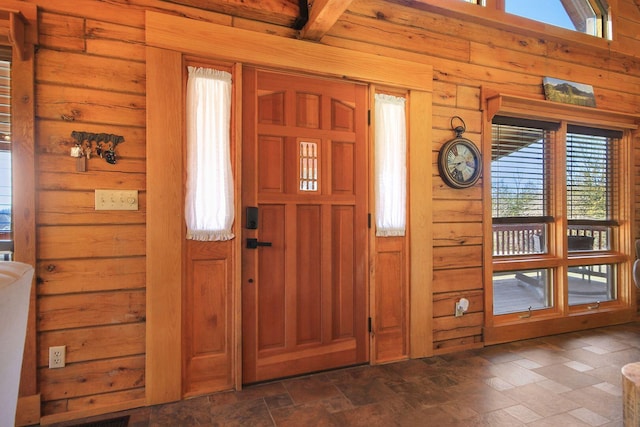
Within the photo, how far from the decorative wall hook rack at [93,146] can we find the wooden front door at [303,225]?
78 centimetres

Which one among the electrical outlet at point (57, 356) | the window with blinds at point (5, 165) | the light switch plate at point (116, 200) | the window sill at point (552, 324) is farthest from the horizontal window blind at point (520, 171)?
the window with blinds at point (5, 165)

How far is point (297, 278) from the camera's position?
8.32 ft

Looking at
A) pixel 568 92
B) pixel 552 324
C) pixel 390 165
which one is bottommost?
pixel 552 324

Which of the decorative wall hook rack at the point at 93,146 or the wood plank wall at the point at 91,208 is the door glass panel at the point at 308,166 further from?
the decorative wall hook rack at the point at 93,146

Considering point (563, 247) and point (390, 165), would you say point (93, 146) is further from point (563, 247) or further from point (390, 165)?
point (563, 247)

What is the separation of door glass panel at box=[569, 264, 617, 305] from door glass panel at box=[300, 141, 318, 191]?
298cm

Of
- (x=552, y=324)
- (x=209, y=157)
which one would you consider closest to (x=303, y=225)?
(x=209, y=157)

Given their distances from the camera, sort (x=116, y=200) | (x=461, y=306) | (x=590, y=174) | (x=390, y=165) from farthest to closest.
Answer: (x=590, y=174), (x=461, y=306), (x=390, y=165), (x=116, y=200)

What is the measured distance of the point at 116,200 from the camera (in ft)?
6.90

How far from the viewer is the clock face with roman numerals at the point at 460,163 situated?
9.57ft

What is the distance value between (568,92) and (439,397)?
3.13 metres

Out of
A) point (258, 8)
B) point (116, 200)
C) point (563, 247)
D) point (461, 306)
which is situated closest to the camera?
point (116, 200)

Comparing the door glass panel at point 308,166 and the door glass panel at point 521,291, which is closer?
the door glass panel at point 308,166

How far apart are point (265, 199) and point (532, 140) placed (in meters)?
2.71
